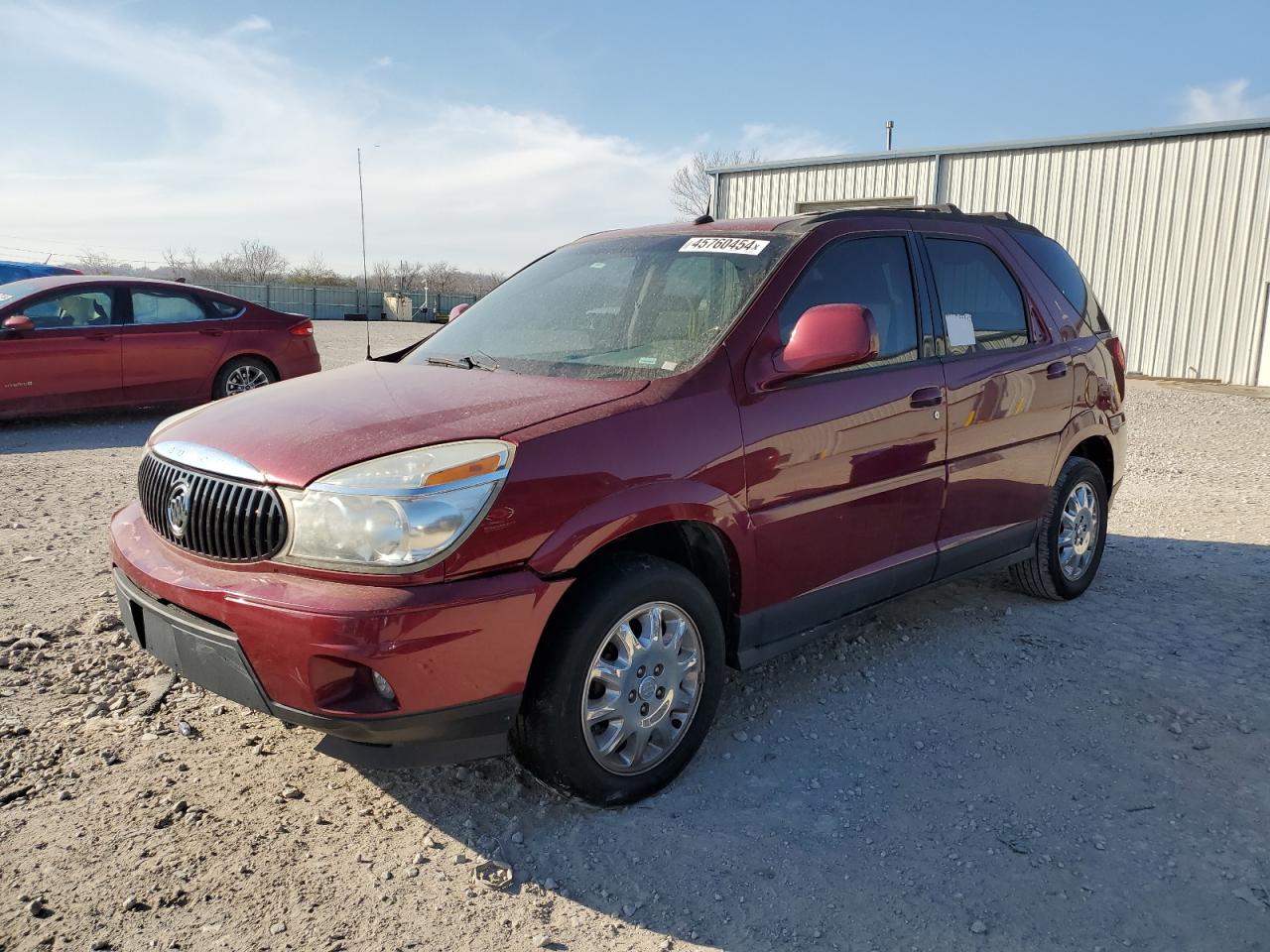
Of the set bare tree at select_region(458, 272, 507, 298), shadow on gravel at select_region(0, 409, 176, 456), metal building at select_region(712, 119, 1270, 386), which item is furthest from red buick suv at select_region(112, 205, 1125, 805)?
bare tree at select_region(458, 272, 507, 298)

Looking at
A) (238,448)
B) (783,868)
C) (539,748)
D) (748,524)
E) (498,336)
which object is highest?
(498,336)

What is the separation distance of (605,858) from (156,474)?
182cm

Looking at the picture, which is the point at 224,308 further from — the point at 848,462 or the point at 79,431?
the point at 848,462

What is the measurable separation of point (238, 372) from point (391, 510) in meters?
8.72

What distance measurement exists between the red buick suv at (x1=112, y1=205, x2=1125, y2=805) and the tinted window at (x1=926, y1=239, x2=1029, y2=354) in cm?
2

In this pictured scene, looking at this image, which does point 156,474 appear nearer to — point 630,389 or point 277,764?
point 277,764

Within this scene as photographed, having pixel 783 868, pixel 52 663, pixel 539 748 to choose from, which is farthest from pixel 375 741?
pixel 52 663

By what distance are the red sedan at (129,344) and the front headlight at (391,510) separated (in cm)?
789

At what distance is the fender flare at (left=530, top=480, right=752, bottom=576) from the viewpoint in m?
2.74

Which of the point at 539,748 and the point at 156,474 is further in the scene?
the point at 156,474

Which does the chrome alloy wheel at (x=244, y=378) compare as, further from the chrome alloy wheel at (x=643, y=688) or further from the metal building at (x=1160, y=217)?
the metal building at (x=1160, y=217)

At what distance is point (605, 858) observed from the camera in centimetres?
279

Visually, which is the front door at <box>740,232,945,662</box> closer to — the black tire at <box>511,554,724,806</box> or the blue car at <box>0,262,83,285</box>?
the black tire at <box>511,554,724,806</box>

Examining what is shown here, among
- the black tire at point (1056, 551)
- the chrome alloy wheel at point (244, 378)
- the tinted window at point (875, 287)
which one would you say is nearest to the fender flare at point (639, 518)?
the tinted window at point (875, 287)
